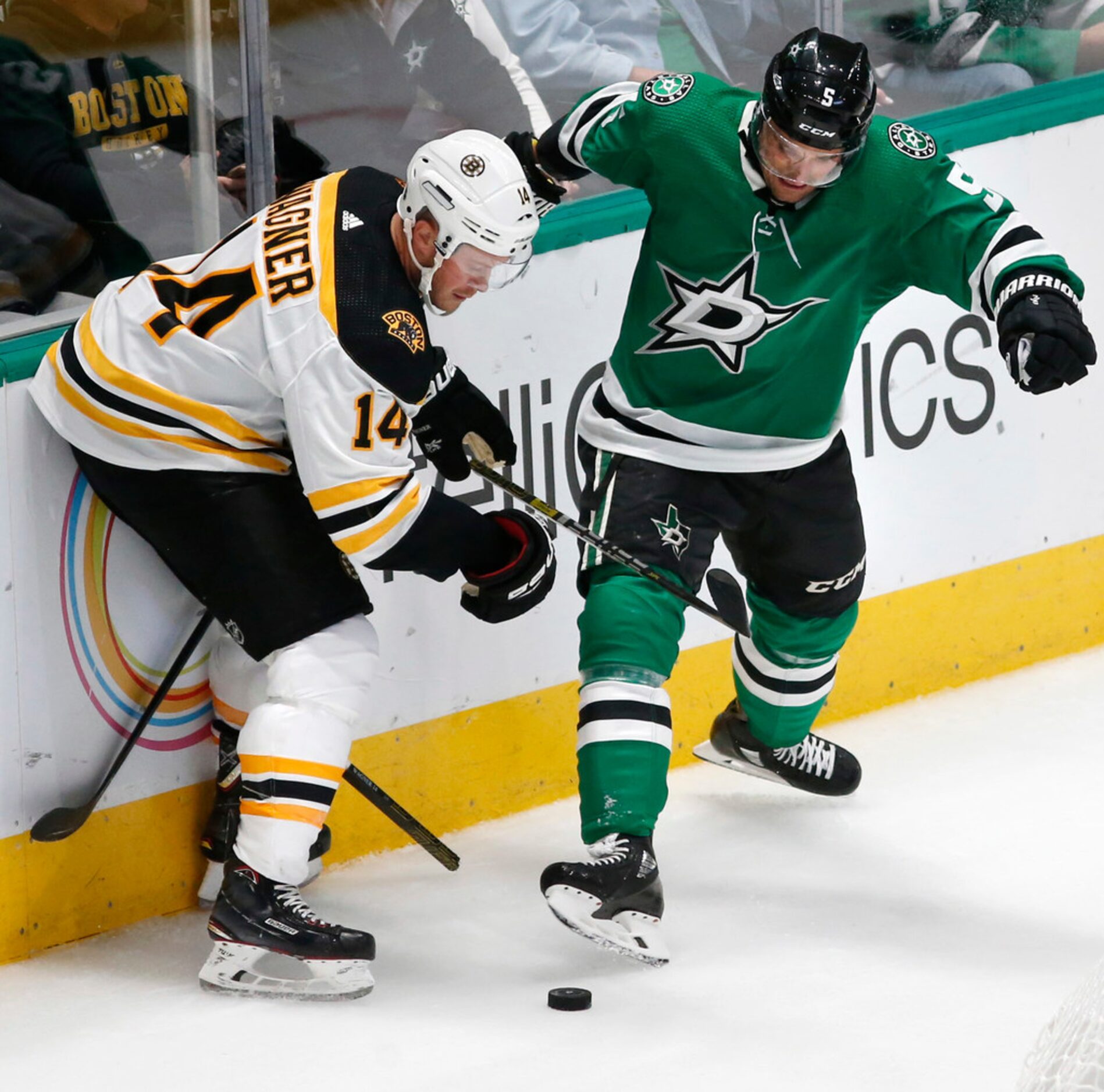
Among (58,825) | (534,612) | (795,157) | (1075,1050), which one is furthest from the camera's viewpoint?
(534,612)

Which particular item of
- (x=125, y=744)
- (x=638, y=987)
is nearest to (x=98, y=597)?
(x=125, y=744)

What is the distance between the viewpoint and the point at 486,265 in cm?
273

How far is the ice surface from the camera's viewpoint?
271 centimetres

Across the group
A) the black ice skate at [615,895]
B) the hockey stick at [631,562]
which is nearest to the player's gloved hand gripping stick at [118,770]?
the black ice skate at [615,895]

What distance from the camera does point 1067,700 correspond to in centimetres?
417

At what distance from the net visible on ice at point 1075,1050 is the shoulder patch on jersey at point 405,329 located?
1.18 meters

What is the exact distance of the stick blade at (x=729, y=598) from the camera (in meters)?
3.41

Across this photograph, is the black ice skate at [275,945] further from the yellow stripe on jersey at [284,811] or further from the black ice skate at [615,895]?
the black ice skate at [615,895]

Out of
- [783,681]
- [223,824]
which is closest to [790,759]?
[783,681]

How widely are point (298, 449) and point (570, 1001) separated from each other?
857 millimetres

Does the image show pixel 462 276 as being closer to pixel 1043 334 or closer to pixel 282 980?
pixel 1043 334

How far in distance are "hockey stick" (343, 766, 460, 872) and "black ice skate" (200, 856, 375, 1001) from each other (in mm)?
240

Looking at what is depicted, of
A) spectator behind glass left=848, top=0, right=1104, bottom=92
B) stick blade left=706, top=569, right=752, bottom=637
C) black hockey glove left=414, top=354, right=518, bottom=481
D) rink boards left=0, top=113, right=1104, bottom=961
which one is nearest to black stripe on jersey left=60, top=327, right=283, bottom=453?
rink boards left=0, top=113, right=1104, bottom=961

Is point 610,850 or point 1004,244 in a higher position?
point 1004,244
